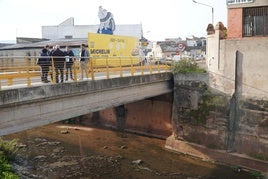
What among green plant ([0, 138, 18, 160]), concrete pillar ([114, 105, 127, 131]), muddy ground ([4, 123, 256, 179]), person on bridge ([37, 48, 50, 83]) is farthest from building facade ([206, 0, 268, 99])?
green plant ([0, 138, 18, 160])

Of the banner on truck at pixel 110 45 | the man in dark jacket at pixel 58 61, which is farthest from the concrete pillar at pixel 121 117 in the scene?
the man in dark jacket at pixel 58 61

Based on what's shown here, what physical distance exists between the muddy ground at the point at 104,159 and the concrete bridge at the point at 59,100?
4.08 metres

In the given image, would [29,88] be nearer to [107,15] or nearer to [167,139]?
[167,139]

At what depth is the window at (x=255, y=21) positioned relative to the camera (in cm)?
1966

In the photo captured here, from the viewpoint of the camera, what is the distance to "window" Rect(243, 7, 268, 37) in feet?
64.5

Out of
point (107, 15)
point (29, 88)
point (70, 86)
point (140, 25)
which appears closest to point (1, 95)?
point (29, 88)

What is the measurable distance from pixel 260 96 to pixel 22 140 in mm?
16966

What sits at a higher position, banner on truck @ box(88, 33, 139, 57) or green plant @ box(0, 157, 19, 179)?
banner on truck @ box(88, 33, 139, 57)

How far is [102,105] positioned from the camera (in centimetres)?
1684

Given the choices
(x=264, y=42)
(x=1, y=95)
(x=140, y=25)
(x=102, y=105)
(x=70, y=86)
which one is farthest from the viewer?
(x=140, y=25)

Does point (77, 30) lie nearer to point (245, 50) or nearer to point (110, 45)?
point (110, 45)

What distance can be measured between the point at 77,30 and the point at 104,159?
34.9 metres

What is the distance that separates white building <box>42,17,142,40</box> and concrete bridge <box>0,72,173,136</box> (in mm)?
30892

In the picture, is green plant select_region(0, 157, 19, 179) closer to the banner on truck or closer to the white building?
the banner on truck
